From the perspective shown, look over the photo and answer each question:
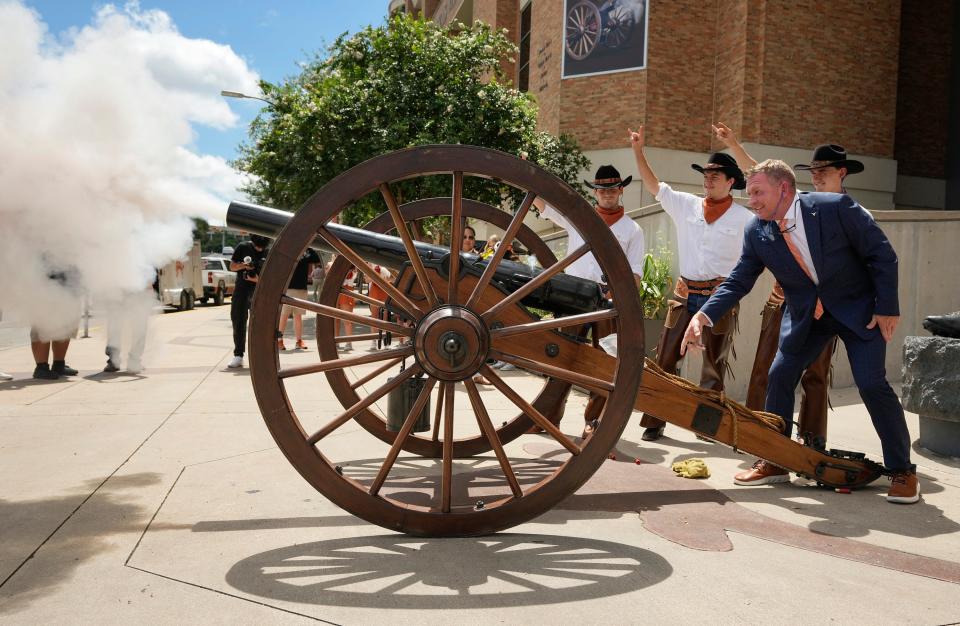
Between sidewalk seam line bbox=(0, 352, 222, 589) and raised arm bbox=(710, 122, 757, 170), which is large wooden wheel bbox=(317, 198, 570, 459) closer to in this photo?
sidewalk seam line bbox=(0, 352, 222, 589)

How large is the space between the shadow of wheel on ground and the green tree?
10.3 metres

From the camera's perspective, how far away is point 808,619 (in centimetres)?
221

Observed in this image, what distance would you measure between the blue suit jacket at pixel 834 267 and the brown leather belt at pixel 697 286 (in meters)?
0.87

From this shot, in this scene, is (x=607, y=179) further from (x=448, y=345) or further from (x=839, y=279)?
(x=448, y=345)

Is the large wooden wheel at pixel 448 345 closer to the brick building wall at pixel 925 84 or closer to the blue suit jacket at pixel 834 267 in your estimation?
the blue suit jacket at pixel 834 267

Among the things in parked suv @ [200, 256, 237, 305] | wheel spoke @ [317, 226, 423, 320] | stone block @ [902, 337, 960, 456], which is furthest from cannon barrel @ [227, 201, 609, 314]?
parked suv @ [200, 256, 237, 305]

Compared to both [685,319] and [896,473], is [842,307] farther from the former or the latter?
[685,319]

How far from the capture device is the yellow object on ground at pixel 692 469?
3945 mm

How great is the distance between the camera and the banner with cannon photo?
1642cm

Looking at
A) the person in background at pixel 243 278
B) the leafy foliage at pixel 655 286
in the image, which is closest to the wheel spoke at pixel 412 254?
the leafy foliage at pixel 655 286

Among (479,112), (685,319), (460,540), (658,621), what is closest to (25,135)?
(460,540)

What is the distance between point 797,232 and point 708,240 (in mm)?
1077

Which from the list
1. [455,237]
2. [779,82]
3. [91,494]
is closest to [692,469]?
[455,237]

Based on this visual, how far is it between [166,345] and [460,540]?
931 cm
